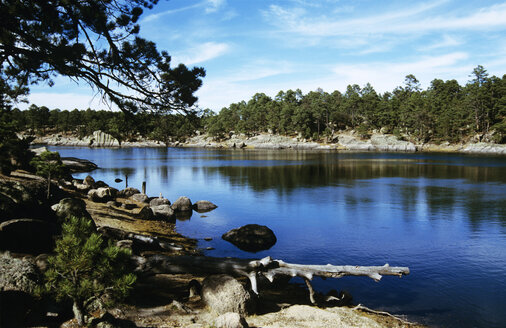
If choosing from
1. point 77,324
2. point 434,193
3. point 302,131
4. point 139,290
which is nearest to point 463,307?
point 139,290

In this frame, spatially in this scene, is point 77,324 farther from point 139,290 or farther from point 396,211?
point 396,211

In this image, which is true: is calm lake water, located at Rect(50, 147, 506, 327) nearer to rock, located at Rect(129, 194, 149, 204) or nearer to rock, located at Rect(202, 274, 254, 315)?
rock, located at Rect(202, 274, 254, 315)

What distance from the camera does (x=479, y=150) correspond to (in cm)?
9969

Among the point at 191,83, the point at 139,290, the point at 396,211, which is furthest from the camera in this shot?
the point at 396,211

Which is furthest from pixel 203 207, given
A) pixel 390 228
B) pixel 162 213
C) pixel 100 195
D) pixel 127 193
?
pixel 390 228

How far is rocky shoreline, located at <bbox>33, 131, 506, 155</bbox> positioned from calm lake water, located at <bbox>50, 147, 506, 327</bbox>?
65.9m

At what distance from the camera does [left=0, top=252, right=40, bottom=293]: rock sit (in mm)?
7609

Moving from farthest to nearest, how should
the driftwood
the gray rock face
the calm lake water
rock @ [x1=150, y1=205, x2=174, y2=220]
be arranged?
rock @ [x1=150, y1=205, x2=174, y2=220] < the calm lake water < the gray rock face < the driftwood

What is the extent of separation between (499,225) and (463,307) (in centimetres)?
1569

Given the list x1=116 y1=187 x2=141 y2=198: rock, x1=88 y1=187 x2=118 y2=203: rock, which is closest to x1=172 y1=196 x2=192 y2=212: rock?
x1=88 y1=187 x2=118 y2=203: rock

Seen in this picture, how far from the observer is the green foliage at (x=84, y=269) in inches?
281

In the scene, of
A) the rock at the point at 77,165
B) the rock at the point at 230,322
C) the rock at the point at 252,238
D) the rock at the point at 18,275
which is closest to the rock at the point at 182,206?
the rock at the point at 252,238

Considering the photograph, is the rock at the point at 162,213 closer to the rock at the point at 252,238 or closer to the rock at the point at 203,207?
the rock at the point at 203,207

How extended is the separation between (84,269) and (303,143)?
133 metres
